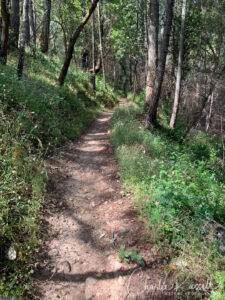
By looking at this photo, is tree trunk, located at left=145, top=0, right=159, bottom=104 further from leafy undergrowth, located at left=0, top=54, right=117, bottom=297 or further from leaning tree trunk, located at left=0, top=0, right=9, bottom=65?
leaning tree trunk, located at left=0, top=0, right=9, bottom=65

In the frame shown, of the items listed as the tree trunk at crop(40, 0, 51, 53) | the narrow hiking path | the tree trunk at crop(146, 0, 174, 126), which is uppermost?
the tree trunk at crop(40, 0, 51, 53)

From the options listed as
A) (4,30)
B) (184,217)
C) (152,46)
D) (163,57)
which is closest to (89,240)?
(184,217)

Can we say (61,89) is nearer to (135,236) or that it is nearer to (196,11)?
(135,236)

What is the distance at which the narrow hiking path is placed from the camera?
8.28ft

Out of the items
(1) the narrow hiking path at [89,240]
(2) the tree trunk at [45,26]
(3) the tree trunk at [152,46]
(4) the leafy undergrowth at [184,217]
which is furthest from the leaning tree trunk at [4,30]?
(2) the tree trunk at [45,26]

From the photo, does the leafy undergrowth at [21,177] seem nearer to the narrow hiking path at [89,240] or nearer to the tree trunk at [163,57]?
the narrow hiking path at [89,240]

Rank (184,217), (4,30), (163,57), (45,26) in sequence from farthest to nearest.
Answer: (45,26)
(163,57)
(4,30)
(184,217)

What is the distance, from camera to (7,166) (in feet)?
11.6

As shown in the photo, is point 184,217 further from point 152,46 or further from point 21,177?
point 152,46

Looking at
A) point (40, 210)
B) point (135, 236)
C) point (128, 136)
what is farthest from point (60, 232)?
point (128, 136)

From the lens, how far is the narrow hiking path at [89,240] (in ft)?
8.28

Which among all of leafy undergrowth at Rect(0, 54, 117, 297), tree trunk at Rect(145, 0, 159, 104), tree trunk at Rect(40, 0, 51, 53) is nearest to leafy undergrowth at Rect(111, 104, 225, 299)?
leafy undergrowth at Rect(0, 54, 117, 297)

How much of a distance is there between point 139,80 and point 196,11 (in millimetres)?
9208

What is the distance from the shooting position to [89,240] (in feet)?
10.6
